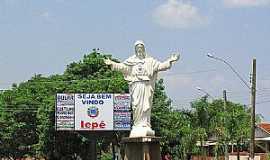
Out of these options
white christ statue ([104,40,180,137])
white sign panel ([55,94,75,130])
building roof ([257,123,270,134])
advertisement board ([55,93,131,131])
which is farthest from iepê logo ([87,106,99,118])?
building roof ([257,123,270,134])

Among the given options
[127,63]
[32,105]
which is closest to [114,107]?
[32,105]

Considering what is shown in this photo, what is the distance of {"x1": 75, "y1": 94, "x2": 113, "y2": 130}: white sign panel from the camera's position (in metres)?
43.8

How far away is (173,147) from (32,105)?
13073mm

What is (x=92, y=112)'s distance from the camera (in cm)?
4428

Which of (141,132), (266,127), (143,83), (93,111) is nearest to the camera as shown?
(141,132)

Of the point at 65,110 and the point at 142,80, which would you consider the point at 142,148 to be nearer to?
the point at 142,80

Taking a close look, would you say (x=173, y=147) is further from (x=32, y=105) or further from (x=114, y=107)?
(x=114, y=107)

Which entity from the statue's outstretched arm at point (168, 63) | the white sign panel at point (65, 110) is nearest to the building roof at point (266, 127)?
the white sign panel at point (65, 110)

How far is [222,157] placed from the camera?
61.4m

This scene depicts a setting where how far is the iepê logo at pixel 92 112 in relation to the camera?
44094 millimetres

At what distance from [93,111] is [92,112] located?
0.13m

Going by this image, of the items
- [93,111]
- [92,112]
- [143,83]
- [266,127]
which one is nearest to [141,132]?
[143,83]

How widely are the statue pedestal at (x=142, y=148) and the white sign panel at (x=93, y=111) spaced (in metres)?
24.5

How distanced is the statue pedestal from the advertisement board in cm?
2454
